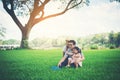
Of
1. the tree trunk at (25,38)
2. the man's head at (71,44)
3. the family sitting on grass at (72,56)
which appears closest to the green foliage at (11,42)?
the tree trunk at (25,38)

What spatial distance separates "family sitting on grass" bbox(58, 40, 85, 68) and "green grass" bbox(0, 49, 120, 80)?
0.24 meters

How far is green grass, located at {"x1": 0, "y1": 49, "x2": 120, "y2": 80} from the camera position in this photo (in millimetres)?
5320

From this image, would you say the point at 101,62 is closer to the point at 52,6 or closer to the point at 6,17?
the point at 52,6

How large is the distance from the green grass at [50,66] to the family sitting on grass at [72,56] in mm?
236

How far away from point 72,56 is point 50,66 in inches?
25.7

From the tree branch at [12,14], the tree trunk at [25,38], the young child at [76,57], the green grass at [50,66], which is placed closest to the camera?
the green grass at [50,66]

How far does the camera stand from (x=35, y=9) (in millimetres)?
8617

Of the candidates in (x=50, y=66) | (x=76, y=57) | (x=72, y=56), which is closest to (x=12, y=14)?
(x=50, y=66)

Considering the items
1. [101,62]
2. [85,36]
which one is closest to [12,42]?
[85,36]

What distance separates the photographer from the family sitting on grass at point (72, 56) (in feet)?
20.1

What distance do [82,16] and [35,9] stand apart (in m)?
1.89

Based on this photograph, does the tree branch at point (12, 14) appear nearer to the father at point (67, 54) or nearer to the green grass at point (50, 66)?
the green grass at point (50, 66)

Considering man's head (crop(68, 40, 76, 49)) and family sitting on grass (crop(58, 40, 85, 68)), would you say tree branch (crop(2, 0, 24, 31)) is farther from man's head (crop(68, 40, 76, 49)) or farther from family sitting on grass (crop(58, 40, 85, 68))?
man's head (crop(68, 40, 76, 49))

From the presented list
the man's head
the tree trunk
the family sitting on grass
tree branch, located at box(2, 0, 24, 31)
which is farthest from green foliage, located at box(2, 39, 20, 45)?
the man's head
